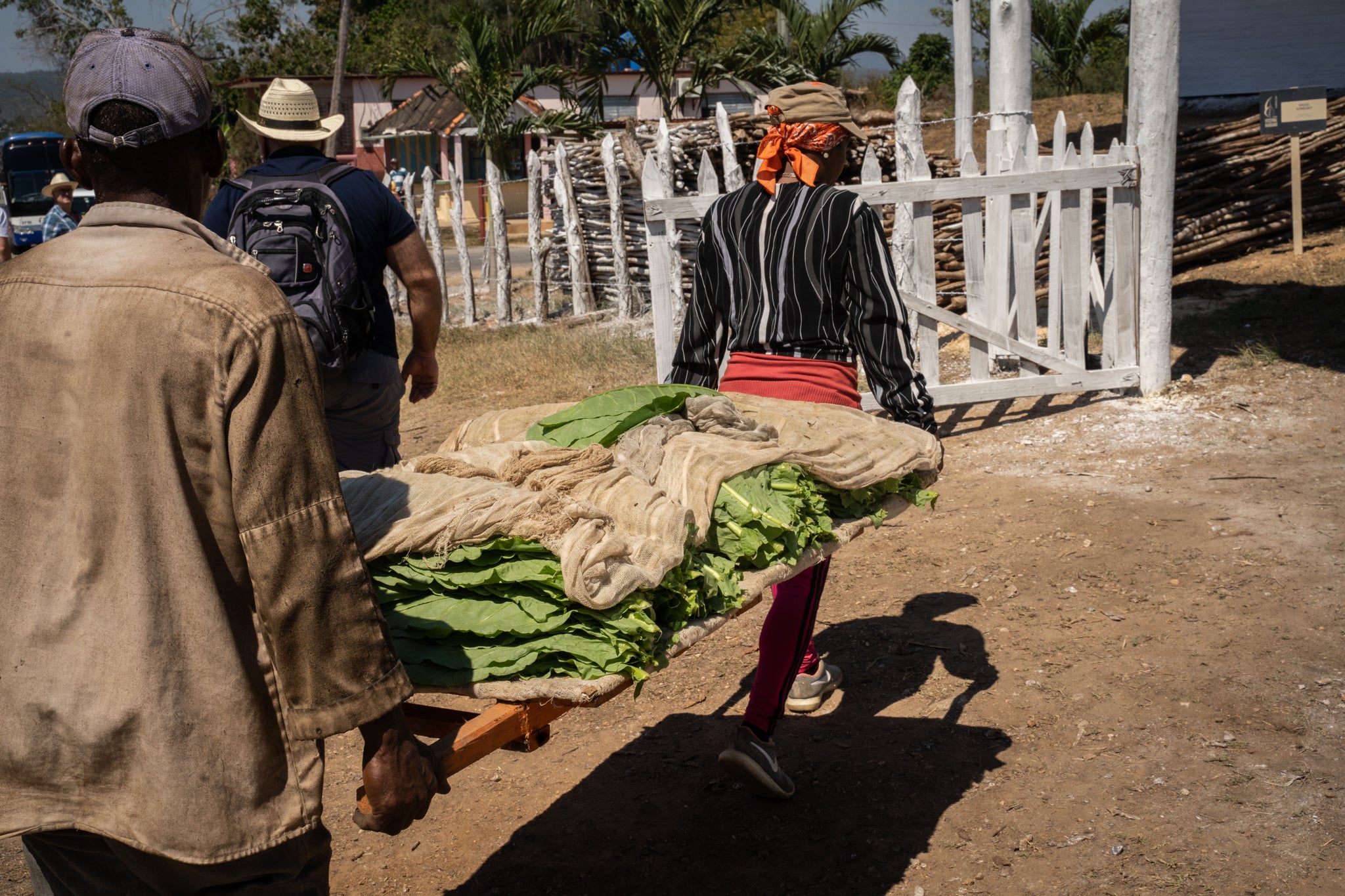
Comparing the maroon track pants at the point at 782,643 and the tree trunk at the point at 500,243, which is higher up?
the tree trunk at the point at 500,243

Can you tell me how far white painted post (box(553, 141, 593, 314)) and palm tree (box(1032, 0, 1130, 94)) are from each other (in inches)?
670

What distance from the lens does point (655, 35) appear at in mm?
17609

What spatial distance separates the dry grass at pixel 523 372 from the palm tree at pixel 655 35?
7251 millimetres

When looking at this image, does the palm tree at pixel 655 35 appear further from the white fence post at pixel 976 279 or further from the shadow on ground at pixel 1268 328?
the white fence post at pixel 976 279

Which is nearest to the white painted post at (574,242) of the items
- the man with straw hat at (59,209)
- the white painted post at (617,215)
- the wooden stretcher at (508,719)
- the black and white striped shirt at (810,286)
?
the white painted post at (617,215)

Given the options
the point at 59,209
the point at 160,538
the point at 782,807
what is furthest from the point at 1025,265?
the point at 59,209

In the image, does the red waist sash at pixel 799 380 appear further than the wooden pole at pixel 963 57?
No

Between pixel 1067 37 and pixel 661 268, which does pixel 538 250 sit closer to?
pixel 661 268

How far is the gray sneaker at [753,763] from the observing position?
11.1 feet

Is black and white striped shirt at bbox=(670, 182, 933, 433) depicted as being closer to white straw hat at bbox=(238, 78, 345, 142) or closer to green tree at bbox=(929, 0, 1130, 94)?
white straw hat at bbox=(238, 78, 345, 142)

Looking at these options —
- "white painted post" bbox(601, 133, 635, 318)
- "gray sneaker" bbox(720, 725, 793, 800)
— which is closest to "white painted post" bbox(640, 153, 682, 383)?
"gray sneaker" bbox(720, 725, 793, 800)

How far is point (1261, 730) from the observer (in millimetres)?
3541

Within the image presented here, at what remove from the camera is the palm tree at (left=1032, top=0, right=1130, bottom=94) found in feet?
84.9

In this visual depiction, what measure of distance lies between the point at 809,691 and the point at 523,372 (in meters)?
6.29
